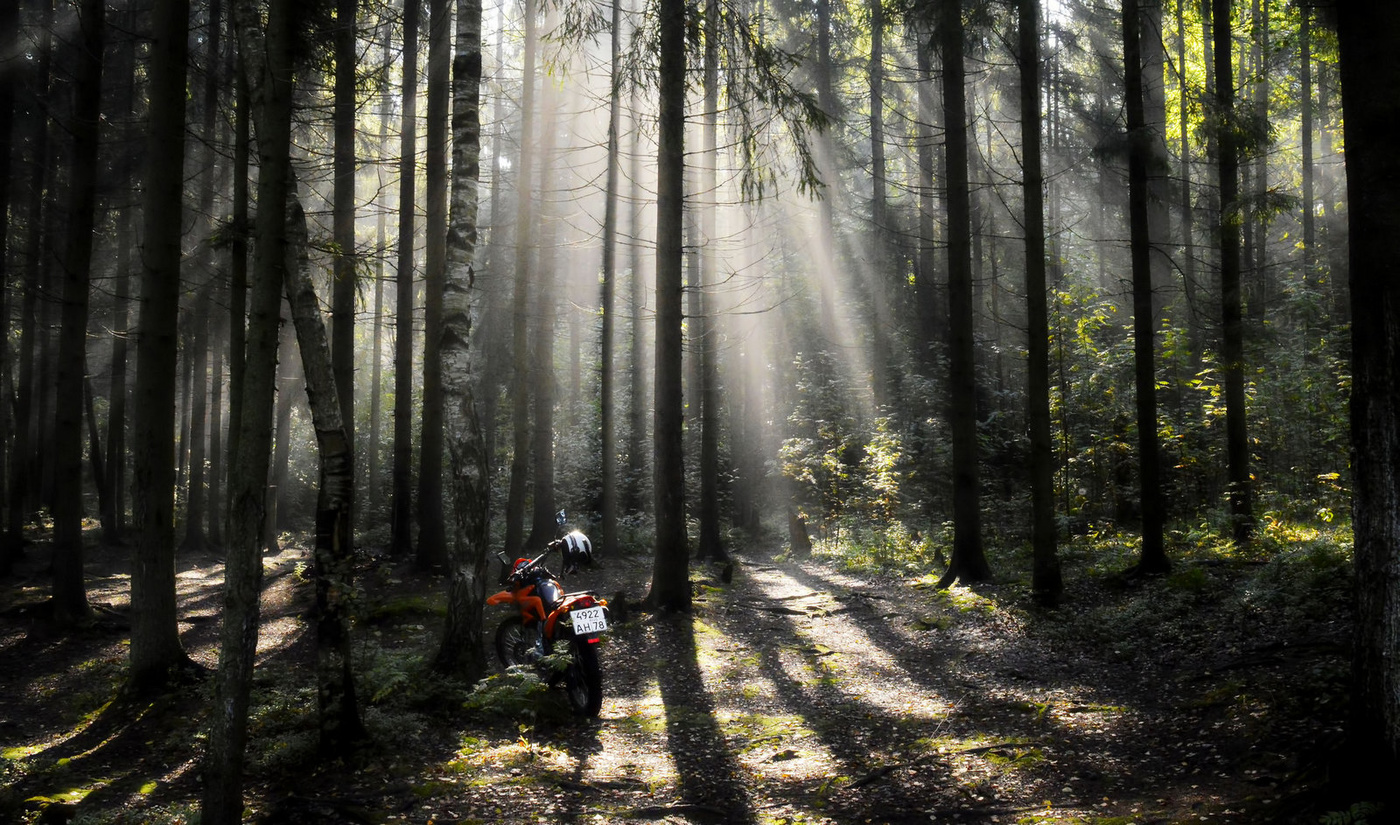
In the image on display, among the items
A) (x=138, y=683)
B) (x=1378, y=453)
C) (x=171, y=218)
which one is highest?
(x=171, y=218)

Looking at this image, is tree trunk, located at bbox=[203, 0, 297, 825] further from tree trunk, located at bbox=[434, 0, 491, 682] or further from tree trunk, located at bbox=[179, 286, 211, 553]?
tree trunk, located at bbox=[179, 286, 211, 553]

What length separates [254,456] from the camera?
4395mm

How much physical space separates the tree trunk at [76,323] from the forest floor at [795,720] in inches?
25.4

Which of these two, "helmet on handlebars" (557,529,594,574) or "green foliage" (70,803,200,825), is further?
"helmet on handlebars" (557,529,594,574)

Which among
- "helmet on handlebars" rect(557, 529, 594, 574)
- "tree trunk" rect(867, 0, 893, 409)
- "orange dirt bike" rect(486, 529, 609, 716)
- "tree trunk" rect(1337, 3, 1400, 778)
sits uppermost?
"tree trunk" rect(867, 0, 893, 409)

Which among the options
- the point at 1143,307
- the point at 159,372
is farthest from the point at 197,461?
the point at 1143,307

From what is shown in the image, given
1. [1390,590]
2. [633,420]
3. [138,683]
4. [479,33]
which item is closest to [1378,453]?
[1390,590]

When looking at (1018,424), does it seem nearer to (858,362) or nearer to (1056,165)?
(858,362)

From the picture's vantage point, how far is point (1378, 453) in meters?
3.91

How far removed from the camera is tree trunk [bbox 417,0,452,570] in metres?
14.2

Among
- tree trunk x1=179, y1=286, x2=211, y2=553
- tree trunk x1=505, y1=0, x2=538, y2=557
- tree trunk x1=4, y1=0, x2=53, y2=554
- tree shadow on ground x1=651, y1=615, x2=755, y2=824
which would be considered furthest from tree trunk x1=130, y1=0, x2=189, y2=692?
tree trunk x1=179, y1=286, x2=211, y2=553

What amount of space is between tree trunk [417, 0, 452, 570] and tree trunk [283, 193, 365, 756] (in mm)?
8624

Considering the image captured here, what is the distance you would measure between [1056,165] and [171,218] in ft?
93.9

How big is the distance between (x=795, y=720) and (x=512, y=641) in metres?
3.14
